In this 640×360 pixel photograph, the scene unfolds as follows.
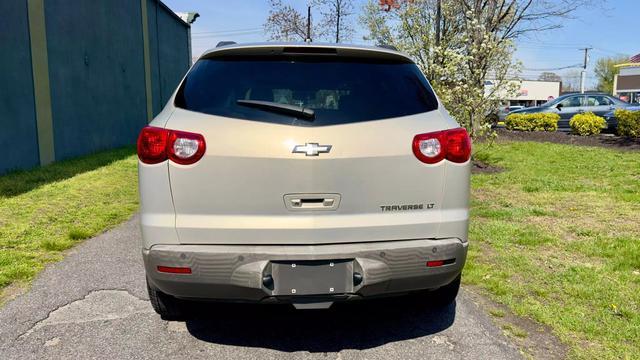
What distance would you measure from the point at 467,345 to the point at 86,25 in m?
11.7

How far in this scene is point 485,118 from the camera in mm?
10000

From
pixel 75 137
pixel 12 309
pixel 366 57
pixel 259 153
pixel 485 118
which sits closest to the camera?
pixel 259 153

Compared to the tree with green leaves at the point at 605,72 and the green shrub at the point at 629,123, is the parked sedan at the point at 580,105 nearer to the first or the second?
the green shrub at the point at 629,123

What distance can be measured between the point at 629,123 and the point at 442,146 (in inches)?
474

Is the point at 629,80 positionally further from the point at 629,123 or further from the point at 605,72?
the point at 629,123

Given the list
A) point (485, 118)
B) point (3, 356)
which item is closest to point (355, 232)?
point (3, 356)

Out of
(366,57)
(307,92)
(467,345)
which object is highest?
(366,57)

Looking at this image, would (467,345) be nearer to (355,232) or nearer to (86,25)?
(355,232)

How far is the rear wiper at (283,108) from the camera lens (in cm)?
253

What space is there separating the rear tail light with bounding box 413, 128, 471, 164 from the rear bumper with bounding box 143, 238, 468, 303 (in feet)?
1.48

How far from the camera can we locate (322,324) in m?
3.27

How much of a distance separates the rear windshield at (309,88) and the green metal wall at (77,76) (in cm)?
718

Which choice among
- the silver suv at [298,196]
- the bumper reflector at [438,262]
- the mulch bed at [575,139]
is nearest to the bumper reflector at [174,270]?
the silver suv at [298,196]

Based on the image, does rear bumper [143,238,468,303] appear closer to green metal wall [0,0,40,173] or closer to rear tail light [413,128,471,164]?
rear tail light [413,128,471,164]
